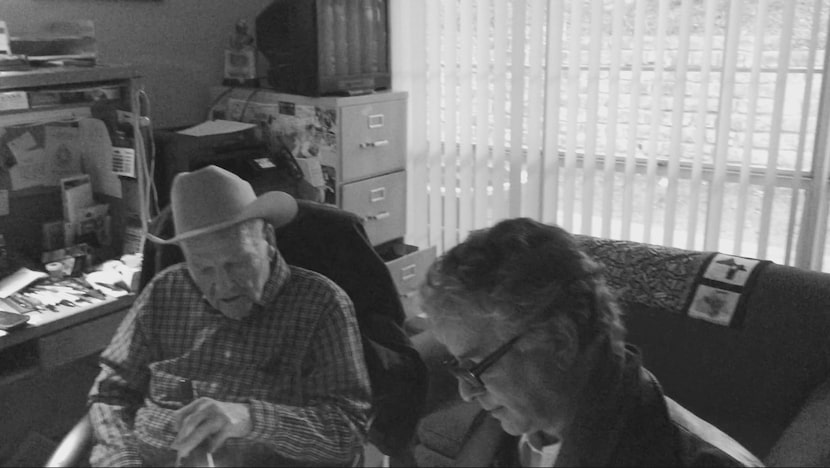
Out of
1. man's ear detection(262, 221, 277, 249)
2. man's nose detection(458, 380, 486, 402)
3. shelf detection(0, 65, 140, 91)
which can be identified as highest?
shelf detection(0, 65, 140, 91)

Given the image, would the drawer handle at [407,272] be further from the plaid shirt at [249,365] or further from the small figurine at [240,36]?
the small figurine at [240,36]

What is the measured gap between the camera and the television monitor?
1847mm

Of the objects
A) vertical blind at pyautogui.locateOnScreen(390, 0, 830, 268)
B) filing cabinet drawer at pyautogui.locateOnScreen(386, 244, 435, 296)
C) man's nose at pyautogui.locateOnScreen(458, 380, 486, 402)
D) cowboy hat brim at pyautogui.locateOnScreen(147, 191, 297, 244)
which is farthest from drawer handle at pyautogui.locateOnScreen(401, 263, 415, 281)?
vertical blind at pyautogui.locateOnScreen(390, 0, 830, 268)

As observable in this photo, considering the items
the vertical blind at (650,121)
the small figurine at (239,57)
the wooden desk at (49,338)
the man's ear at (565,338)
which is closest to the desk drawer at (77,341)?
the wooden desk at (49,338)

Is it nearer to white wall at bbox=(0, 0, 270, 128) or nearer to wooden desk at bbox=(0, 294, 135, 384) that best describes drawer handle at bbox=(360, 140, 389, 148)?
white wall at bbox=(0, 0, 270, 128)

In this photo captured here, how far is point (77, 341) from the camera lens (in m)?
1.12

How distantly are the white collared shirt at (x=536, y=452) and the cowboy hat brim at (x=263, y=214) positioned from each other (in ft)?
1.28

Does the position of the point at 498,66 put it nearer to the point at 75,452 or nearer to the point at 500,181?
the point at 500,181

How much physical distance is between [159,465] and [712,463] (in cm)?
57

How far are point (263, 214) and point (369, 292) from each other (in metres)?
0.19

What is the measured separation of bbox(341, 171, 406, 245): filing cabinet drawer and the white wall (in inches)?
15.4

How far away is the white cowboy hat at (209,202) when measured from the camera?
81cm

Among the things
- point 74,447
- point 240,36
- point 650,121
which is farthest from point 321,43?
point 74,447

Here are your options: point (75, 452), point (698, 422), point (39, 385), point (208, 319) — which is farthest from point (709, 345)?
point (39, 385)
